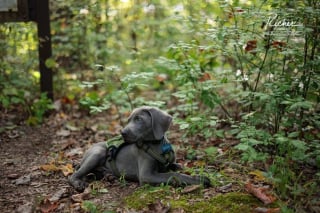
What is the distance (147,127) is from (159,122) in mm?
148

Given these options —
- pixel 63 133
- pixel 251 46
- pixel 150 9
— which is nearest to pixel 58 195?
pixel 63 133

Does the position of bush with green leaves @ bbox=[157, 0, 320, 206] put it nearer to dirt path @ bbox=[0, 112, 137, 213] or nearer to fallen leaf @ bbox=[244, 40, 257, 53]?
fallen leaf @ bbox=[244, 40, 257, 53]

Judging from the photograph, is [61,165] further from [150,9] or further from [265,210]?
[150,9]

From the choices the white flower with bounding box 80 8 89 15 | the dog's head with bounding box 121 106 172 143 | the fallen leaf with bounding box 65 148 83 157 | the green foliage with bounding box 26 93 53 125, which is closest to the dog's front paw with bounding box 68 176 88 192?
the dog's head with bounding box 121 106 172 143

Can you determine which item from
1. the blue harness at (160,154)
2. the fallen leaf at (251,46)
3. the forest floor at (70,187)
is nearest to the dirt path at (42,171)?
the forest floor at (70,187)

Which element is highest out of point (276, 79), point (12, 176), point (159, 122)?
point (276, 79)

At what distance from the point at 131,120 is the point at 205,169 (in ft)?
3.70

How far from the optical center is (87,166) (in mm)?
5461

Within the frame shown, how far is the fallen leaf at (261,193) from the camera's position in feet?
15.0

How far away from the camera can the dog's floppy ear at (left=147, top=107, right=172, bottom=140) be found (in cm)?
519

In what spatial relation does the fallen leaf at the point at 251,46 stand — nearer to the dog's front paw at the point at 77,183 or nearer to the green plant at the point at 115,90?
the green plant at the point at 115,90

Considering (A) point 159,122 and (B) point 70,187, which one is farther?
(B) point 70,187

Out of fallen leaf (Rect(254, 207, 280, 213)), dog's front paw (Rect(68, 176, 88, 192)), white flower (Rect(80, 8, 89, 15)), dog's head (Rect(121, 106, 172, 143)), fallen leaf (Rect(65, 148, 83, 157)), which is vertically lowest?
fallen leaf (Rect(65, 148, 83, 157))

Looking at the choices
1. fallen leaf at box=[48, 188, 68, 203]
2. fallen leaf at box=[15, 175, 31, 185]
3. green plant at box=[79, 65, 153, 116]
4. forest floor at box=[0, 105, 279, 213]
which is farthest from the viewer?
green plant at box=[79, 65, 153, 116]
